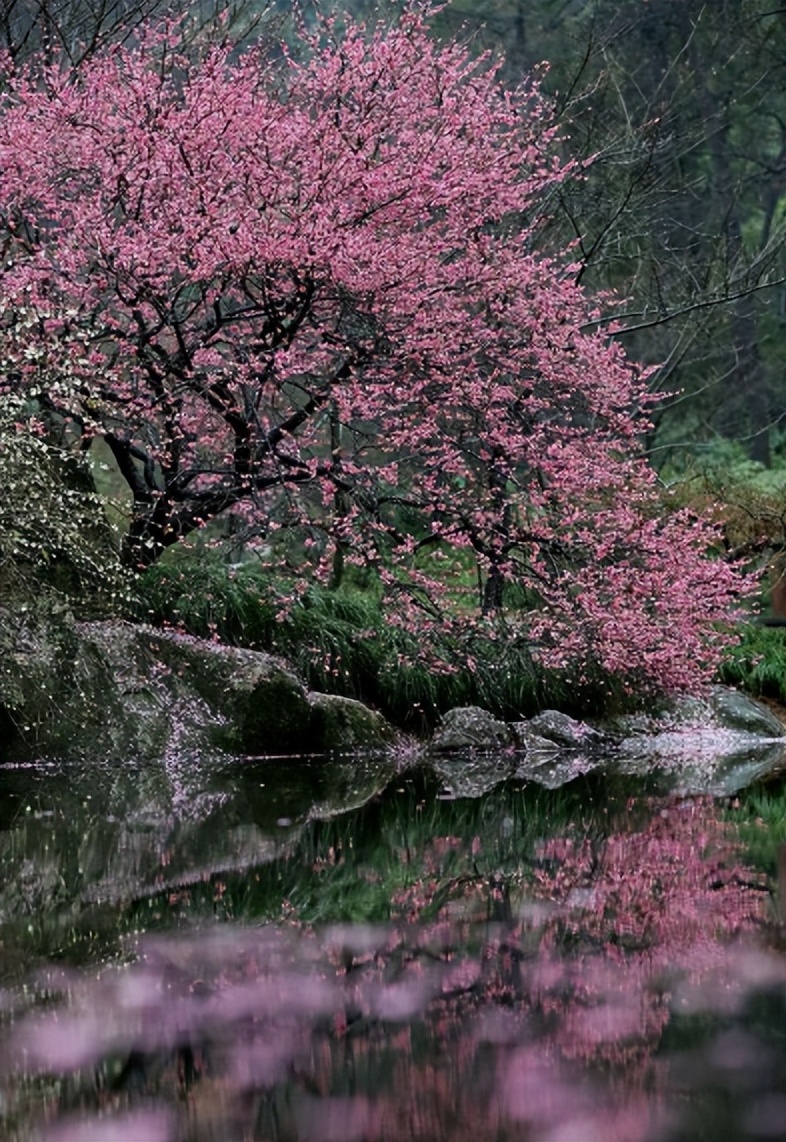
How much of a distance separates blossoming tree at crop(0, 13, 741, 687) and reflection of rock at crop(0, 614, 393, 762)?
101cm

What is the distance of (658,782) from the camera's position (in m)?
11.0

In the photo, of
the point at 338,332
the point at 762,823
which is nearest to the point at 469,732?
the point at 338,332

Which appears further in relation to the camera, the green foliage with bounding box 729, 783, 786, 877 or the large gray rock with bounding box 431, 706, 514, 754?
the large gray rock with bounding box 431, 706, 514, 754

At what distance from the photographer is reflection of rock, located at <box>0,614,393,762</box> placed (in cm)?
1193

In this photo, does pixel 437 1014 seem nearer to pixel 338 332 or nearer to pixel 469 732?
pixel 338 332

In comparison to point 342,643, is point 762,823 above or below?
below

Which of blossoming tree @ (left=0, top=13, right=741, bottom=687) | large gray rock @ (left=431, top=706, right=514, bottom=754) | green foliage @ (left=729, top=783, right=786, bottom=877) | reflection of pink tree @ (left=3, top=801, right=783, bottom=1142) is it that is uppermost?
blossoming tree @ (left=0, top=13, right=741, bottom=687)

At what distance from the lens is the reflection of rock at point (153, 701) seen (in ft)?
39.1

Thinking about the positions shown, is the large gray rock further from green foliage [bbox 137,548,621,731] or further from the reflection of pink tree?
the reflection of pink tree

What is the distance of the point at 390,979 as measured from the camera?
494cm

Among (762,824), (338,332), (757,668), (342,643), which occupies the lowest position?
(762,824)

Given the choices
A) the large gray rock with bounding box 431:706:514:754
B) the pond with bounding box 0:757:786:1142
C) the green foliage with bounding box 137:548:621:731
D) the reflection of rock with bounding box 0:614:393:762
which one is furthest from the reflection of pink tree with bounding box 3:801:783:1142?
the green foliage with bounding box 137:548:621:731

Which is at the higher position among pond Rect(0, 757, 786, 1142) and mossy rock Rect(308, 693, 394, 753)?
mossy rock Rect(308, 693, 394, 753)

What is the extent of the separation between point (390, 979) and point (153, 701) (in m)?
7.77
